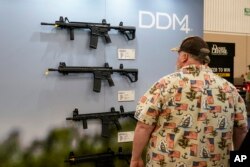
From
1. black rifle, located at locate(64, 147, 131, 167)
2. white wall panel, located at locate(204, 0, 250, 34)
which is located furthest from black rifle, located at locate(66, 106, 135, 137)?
white wall panel, located at locate(204, 0, 250, 34)

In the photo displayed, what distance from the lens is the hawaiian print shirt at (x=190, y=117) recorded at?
205 centimetres

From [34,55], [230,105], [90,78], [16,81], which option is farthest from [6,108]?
[230,105]

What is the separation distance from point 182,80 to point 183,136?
1.14 feet

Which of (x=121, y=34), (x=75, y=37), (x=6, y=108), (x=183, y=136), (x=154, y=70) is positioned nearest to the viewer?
(x=183, y=136)

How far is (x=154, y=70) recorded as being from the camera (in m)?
3.69

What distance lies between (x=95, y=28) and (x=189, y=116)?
1.58 metres

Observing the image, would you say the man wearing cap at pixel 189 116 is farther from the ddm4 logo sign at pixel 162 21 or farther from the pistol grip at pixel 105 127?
the ddm4 logo sign at pixel 162 21

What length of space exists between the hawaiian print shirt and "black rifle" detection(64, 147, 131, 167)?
4.34 ft

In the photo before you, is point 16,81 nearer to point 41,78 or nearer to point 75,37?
point 41,78

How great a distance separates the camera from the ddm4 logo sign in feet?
11.7

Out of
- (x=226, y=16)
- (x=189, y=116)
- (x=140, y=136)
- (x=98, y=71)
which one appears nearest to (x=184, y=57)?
(x=189, y=116)

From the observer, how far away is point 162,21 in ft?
12.1

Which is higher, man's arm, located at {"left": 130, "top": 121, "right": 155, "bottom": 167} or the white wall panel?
the white wall panel

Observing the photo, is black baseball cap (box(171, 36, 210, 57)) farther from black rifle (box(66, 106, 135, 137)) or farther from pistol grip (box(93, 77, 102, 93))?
black rifle (box(66, 106, 135, 137))
